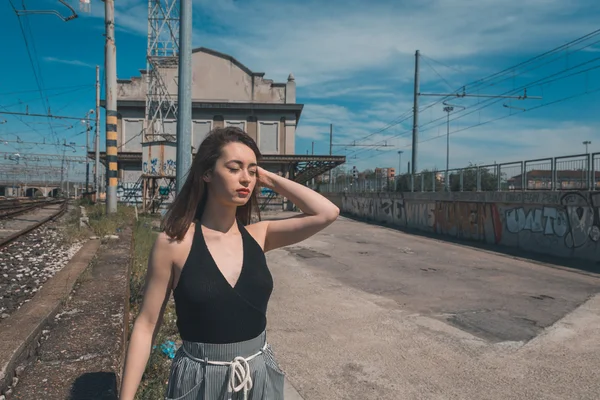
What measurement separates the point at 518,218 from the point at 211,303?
14981 mm

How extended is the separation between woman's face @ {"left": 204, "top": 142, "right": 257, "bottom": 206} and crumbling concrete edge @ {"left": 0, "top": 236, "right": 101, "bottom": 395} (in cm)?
197

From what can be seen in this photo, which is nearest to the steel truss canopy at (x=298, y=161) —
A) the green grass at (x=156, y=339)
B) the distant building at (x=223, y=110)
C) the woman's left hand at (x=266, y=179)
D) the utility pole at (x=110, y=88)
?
the distant building at (x=223, y=110)

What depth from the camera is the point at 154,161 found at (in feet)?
68.1

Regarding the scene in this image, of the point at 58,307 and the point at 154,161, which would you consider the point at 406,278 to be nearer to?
the point at 58,307

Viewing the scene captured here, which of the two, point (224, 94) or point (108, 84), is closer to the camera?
point (108, 84)

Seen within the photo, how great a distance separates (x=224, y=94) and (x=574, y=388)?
38417 mm

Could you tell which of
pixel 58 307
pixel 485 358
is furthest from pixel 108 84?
pixel 485 358

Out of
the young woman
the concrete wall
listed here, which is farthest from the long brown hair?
the concrete wall

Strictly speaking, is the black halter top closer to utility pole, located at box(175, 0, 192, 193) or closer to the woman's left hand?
the woman's left hand

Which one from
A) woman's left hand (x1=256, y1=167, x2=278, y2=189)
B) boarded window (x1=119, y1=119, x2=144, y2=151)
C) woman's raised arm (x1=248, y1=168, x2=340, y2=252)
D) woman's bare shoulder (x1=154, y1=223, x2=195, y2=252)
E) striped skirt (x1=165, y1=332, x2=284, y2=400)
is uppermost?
boarded window (x1=119, y1=119, x2=144, y2=151)

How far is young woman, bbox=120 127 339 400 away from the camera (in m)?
1.80

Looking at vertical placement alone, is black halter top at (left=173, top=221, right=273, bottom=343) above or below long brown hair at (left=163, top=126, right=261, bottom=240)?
below

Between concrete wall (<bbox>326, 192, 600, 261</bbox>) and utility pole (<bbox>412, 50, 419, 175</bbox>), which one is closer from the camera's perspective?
concrete wall (<bbox>326, 192, 600, 261</bbox>)

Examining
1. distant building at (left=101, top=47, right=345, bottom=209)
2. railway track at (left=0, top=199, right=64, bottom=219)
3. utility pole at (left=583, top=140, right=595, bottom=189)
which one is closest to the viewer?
utility pole at (left=583, top=140, right=595, bottom=189)
